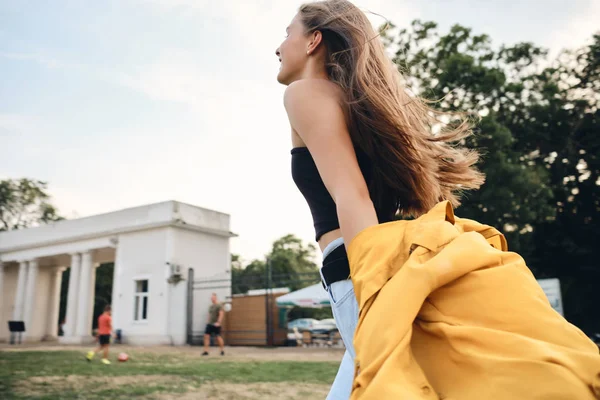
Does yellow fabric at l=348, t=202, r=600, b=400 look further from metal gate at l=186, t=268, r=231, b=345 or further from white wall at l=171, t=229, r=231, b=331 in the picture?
A: white wall at l=171, t=229, r=231, b=331

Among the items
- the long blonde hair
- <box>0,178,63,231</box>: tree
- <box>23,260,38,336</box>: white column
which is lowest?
the long blonde hair

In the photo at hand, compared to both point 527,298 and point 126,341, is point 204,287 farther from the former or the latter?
point 527,298

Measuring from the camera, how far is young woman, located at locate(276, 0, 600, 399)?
4.55 feet

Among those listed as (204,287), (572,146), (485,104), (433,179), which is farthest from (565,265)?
(433,179)

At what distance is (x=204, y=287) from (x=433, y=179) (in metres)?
22.6

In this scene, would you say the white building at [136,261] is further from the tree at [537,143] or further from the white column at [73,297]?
the tree at [537,143]

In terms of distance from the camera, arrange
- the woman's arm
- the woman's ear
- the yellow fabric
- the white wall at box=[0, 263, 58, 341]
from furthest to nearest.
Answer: the white wall at box=[0, 263, 58, 341] → the woman's ear → the woman's arm → the yellow fabric

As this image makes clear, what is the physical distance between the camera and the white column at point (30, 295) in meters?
29.5

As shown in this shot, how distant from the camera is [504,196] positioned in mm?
19203

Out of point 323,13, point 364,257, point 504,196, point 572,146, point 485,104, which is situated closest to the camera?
point 364,257

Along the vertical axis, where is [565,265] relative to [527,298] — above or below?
above

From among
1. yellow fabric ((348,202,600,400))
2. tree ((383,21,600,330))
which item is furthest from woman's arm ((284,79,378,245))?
tree ((383,21,600,330))

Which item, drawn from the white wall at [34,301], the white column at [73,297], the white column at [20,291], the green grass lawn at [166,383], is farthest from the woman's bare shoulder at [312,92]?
the white column at [20,291]

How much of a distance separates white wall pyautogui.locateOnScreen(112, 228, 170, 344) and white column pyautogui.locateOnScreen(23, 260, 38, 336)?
807 centimetres
